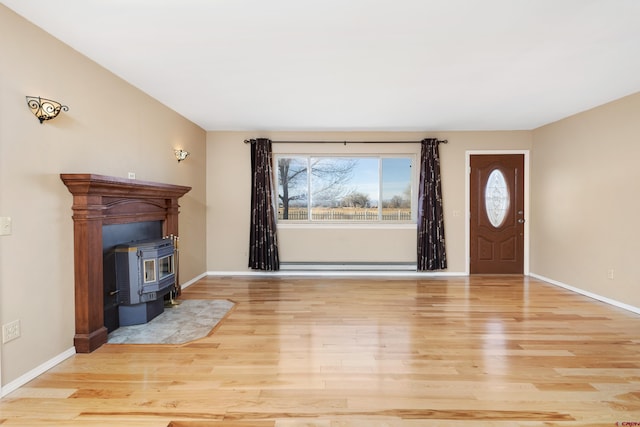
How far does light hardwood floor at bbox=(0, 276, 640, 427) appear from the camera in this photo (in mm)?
1936

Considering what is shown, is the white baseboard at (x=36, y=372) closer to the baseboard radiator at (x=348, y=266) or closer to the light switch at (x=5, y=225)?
the light switch at (x=5, y=225)

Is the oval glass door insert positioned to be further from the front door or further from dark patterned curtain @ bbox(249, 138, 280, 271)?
dark patterned curtain @ bbox(249, 138, 280, 271)

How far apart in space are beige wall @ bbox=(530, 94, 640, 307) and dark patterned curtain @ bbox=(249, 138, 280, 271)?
4.45 meters

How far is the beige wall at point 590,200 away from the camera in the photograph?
12.6 feet

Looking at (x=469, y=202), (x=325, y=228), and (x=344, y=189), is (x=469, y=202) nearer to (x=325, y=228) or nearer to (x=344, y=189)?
(x=344, y=189)

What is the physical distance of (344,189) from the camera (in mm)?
5828

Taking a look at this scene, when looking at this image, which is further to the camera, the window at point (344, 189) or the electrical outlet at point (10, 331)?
the window at point (344, 189)

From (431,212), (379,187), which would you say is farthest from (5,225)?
(431,212)

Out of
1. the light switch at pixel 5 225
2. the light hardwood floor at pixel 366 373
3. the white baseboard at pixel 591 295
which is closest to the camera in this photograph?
the light hardwood floor at pixel 366 373

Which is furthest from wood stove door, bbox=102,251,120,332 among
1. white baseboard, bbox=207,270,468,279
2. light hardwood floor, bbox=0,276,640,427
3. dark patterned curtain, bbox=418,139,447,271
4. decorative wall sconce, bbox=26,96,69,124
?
dark patterned curtain, bbox=418,139,447,271

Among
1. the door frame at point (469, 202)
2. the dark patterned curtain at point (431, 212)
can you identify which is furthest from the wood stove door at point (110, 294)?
the door frame at point (469, 202)

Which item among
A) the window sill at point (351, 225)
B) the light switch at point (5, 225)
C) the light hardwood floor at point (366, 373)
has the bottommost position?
the light hardwood floor at point (366, 373)

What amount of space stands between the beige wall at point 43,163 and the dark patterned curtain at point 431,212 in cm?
441

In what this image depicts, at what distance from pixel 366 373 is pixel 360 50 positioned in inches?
99.8
